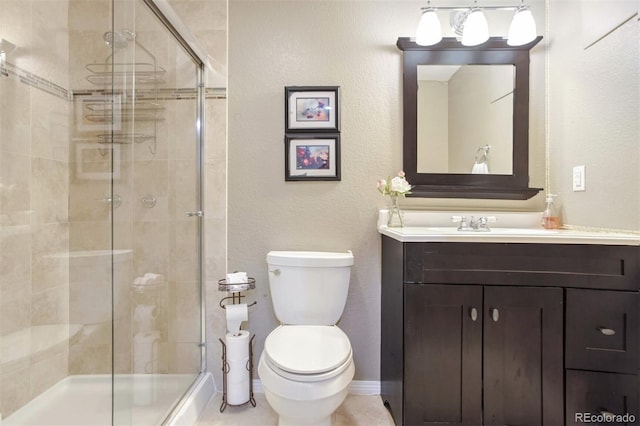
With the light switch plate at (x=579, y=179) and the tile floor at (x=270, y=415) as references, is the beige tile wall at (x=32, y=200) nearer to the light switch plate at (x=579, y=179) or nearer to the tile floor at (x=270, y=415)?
the tile floor at (x=270, y=415)

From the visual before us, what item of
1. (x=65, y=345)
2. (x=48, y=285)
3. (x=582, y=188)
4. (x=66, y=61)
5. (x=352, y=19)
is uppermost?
(x=352, y=19)

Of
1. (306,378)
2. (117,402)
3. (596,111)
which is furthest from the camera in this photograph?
(596,111)

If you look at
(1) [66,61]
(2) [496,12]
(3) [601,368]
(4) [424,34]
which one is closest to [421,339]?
(3) [601,368]

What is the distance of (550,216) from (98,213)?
2419 millimetres

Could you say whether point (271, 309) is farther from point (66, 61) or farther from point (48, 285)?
point (66, 61)

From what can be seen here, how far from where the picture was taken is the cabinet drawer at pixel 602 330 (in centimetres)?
124

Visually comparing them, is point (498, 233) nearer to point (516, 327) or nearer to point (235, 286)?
point (516, 327)

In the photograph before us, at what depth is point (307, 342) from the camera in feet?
4.51

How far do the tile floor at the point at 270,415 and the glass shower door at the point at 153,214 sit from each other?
7.8 inches

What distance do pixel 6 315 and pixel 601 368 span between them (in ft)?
8.41

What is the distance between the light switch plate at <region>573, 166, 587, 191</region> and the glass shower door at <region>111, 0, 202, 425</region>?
204 cm

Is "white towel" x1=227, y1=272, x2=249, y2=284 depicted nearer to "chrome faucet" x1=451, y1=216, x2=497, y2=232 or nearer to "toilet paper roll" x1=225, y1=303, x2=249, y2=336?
"toilet paper roll" x1=225, y1=303, x2=249, y2=336

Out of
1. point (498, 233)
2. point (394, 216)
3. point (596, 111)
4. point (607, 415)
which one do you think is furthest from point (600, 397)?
point (596, 111)

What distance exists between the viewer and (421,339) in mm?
1316
